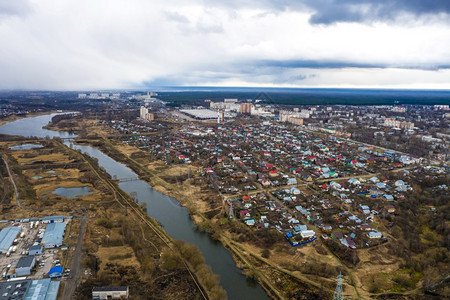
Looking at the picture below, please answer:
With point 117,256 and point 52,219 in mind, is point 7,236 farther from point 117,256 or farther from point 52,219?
point 117,256

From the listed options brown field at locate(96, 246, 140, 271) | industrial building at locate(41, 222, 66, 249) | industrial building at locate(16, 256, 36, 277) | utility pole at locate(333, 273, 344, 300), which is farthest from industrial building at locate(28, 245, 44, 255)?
utility pole at locate(333, 273, 344, 300)

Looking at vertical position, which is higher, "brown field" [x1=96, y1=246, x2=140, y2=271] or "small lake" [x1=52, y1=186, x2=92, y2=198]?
"small lake" [x1=52, y1=186, x2=92, y2=198]

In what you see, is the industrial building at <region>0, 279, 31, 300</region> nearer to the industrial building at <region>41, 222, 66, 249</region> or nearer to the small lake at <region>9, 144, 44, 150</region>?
the industrial building at <region>41, 222, 66, 249</region>

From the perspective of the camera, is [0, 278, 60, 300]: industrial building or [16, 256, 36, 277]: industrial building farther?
[16, 256, 36, 277]: industrial building

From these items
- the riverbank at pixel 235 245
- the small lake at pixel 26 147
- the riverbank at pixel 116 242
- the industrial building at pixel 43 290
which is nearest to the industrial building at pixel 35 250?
the riverbank at pixel 116 242

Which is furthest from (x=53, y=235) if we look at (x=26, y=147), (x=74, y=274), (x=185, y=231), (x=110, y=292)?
(x=26, y=147)

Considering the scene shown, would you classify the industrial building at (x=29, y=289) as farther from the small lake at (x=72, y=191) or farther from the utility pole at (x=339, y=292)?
the small lake at (x=72, y=191)
